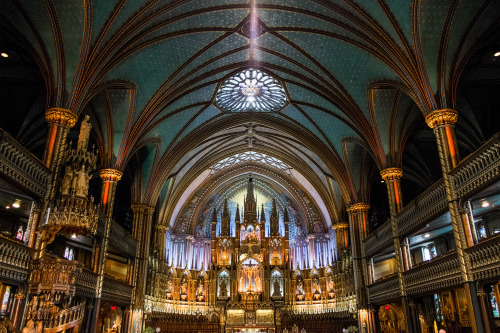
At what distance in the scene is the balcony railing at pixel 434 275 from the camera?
42.4ft

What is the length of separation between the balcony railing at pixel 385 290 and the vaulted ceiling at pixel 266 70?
5403 millimetres

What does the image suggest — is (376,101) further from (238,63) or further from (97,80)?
(97,80)

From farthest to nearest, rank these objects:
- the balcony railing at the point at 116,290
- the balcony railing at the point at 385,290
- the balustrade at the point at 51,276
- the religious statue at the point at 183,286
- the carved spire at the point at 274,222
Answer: the carved spire at the point at 274,222, the religious statue at the point at 183,286, the balcony railing at the point at 116,290, the balcony railing at the point at 385,290, the balustrade at the point at 51,276

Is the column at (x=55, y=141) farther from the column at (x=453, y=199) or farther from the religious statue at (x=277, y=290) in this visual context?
the religious statue at (x=277, y=290)

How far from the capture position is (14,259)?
1078 cm

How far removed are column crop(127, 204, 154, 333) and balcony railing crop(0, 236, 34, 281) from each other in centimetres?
1101

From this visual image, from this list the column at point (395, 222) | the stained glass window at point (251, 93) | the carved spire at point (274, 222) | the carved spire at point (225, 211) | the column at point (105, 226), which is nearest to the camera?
the column at point (105, 226)

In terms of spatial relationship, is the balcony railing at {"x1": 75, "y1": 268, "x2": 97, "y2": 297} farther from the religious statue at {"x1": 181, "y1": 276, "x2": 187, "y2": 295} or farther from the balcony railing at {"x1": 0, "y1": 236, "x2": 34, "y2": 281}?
the religious statue at {"x1": 181, "y1": 276, "x2": 187, "y2": 295}

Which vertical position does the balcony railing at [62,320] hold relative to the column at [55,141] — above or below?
below

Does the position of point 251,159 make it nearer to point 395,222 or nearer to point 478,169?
point 395,222

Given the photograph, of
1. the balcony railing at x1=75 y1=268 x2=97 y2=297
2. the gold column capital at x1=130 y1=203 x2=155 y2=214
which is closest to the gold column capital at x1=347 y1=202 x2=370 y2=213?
the gold column capital at x1=130 y1=203 x2=155 y2=214

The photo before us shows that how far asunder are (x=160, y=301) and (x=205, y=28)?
59.8 ft

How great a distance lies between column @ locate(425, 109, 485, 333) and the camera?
11.6 m

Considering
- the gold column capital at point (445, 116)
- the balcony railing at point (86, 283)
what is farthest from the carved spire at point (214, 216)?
the gold column capital at point (445, 116)
